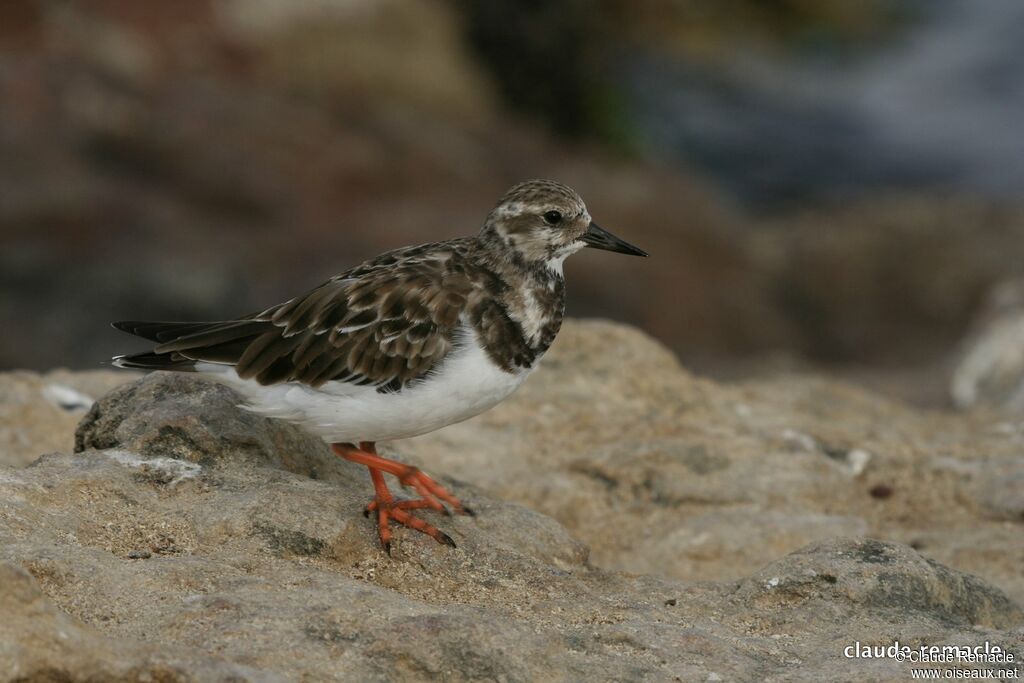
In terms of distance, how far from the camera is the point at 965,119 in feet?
87.4

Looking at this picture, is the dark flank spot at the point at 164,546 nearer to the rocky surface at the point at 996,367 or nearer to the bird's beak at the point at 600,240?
the bird's beak at the point at 600,240

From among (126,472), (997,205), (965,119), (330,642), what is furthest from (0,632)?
(965,119)

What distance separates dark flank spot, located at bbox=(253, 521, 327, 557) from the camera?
552cm

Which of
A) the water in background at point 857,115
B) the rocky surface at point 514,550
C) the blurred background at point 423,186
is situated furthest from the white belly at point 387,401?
the water in background at point 857,115

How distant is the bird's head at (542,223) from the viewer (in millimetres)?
6840

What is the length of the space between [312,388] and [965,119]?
2316cm

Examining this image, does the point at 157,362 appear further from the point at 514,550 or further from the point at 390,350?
the point at 514,550

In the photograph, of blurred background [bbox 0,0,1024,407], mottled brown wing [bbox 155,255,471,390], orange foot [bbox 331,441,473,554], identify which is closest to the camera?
orange foot [bbox 331,441,473,554]

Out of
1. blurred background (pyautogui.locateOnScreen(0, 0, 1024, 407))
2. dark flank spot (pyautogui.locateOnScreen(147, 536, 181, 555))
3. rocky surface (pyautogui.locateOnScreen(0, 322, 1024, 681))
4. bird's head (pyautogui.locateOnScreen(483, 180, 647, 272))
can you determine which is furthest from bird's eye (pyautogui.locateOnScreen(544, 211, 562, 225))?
blurred background (pyautogui.locateOnScreen(0, 0, 1024, 407))

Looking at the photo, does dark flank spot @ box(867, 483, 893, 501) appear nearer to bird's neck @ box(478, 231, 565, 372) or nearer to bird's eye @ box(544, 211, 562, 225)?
bird's neck @ box(478, 231, 565, 372)

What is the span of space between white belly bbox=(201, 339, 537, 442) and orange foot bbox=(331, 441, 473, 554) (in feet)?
0.57

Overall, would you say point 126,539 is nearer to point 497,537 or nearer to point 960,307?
point 497,537

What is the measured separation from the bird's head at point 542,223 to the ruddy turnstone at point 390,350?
0.23 feet

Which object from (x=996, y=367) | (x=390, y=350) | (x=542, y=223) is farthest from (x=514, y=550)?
(x=996, y=367)
